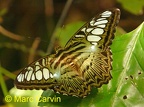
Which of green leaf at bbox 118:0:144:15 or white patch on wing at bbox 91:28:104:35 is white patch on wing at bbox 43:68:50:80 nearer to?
white patch on wing at bbox 91:28:104:35

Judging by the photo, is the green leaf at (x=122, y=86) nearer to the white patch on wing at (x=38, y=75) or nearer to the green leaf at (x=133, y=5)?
the white patch on wing at (x=38, y=75)

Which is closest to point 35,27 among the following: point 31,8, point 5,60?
point 31,8

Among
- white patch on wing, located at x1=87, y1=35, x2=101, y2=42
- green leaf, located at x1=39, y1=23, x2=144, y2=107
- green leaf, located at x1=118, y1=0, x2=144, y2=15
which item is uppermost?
green leaf, located at x1=118, y1=0, x2=144, y2=15

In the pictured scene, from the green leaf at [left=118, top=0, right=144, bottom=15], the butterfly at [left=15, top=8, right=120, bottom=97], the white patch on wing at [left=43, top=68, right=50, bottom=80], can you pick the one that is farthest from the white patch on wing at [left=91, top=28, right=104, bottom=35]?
the green leaf at [left=118, top=0, right=144, bottom=15]

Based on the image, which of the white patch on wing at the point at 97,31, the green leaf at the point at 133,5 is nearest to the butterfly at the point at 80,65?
the white patch on wing at the point at 97,31

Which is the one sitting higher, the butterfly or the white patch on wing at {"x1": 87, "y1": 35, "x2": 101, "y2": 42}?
the white patch on wing at {"x1": 87, "y1": 35, "x2": 101, "y2": 42}

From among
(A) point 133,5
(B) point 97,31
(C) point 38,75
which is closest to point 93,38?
(B) point 97,31
